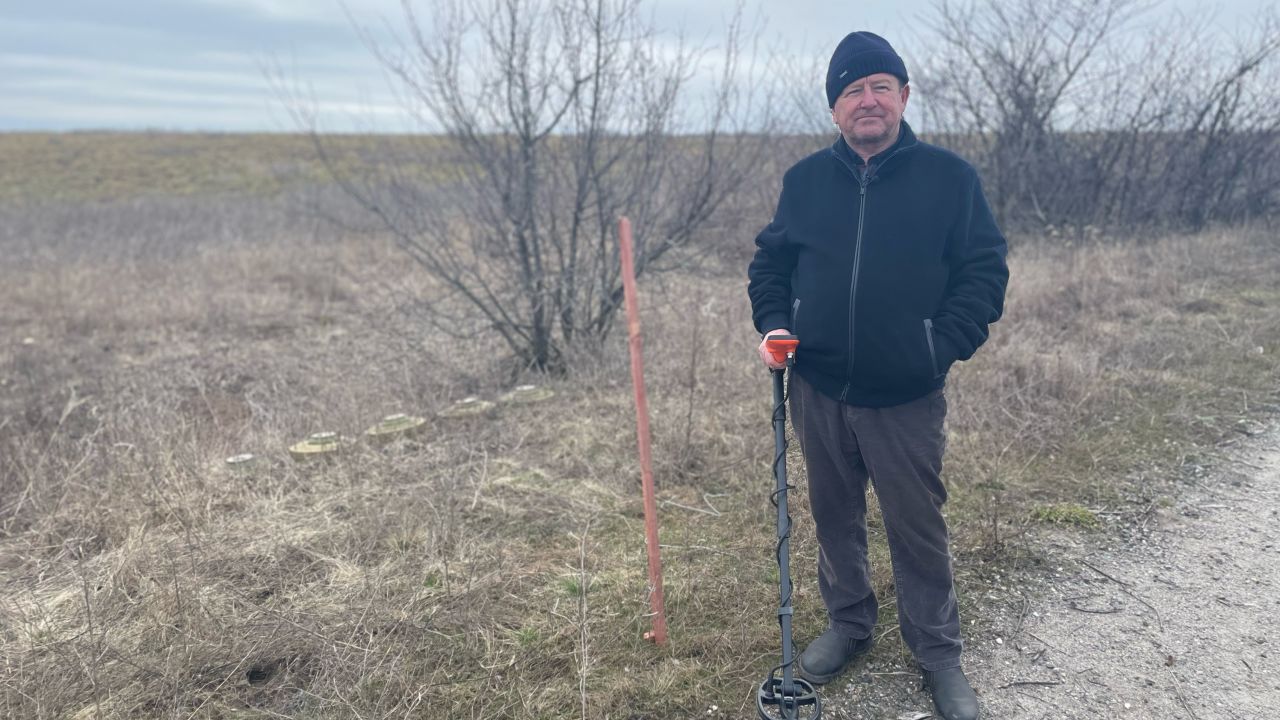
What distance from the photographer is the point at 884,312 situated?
2.34 metres

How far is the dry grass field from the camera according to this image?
9.30ft

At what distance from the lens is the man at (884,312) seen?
91.4 inches

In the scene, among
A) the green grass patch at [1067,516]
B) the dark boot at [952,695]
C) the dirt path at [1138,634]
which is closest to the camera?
the dark boot at [952,695]

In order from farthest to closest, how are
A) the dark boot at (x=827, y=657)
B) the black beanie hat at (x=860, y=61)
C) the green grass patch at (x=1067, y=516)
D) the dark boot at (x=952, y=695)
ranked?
the green grass patch at (x=1067, y=516) → the dark boot at (x=827, y=657) → the dark boot at (x=952, y=695) → the black beanie hat at (x=860, y=61)

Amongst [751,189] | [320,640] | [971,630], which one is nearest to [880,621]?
[971,630]

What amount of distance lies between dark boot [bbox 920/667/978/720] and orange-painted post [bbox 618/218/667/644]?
3.19 feet

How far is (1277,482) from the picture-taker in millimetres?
4215

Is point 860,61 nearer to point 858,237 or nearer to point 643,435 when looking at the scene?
point 858,237

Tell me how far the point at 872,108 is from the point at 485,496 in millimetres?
2915

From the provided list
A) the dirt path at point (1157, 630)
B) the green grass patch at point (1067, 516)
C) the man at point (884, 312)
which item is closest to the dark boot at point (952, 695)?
the man at point (884, 312)

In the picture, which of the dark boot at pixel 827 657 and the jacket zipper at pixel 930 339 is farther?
the dark boot at pixel 827 657

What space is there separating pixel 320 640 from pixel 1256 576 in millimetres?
3841

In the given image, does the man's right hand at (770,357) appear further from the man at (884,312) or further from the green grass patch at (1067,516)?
the green grass patch at (1067,516)

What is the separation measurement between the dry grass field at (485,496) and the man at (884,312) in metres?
0.54
